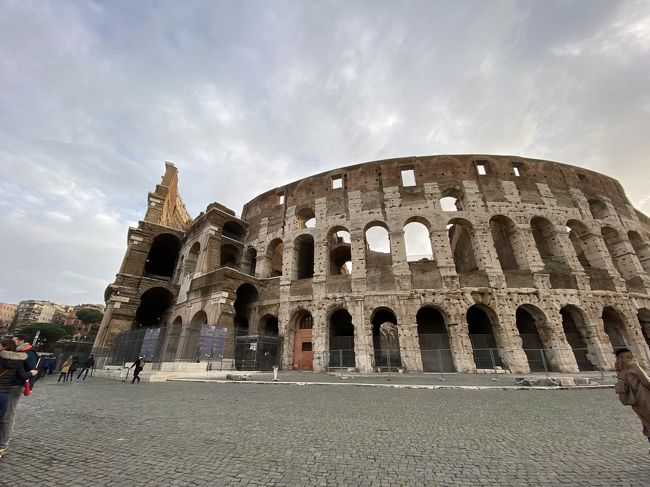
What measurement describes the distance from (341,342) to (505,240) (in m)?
13.8

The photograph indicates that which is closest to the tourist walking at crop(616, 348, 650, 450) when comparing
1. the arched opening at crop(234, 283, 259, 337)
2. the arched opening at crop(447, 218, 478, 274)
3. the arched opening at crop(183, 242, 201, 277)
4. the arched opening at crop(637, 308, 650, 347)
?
the arched opening at crop(447, 218, 478, 274)

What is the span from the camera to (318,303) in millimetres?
17359

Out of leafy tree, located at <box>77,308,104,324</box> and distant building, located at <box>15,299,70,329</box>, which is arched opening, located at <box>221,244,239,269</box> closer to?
leafy tree, located at <box>77,308,104,324</box>

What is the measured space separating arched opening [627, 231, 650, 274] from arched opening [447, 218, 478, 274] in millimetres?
11499

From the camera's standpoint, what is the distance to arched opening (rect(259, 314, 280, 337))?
1927 centimetres

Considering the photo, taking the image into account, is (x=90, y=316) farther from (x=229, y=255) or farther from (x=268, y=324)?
(x=268, y=324)

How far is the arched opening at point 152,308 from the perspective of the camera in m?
23.1

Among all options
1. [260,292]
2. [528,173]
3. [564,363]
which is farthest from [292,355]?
[528,173]

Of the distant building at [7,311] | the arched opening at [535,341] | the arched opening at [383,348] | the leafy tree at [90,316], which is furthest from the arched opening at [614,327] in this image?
the distant building at [7,311]

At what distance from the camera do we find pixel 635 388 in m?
2.98

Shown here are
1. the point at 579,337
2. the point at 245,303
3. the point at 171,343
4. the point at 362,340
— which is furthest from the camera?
the point at 245,303

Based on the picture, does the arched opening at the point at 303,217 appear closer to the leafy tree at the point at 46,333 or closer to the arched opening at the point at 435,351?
the arched opening at the point at 435,351

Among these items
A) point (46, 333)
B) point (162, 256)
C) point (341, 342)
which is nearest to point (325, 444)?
point (341, 342)

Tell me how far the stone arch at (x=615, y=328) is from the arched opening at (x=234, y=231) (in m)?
25.5
